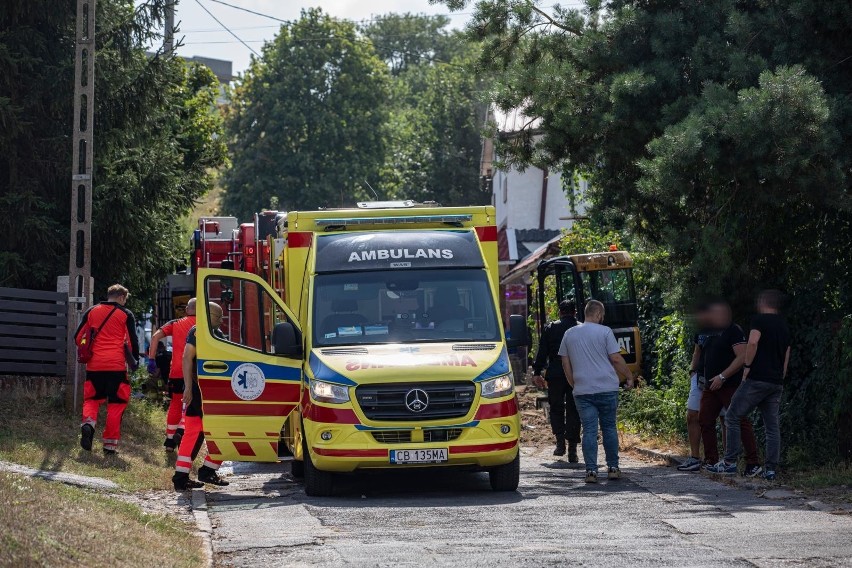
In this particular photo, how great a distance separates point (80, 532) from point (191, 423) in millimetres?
4733

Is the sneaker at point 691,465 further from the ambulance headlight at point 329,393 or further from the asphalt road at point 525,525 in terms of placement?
the ambulance headlight at point 329,393

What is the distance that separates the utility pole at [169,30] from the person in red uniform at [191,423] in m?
9.65

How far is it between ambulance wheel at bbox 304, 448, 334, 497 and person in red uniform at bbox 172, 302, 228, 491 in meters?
1.03

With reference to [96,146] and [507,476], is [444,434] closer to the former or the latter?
[507,476]

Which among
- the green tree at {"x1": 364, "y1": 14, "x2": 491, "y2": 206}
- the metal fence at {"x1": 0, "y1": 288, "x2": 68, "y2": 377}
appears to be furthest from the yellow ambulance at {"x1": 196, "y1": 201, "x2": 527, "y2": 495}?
the green tree at {"x1": 364, "y1": 14, "x2": 491, "y2": 206}

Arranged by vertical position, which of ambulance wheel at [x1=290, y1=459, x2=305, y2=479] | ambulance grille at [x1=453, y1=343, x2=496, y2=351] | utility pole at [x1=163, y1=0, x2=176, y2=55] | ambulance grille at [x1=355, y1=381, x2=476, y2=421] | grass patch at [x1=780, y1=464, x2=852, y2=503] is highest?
utility pole at [x1=163, y1=0, x2=176, y2=55]

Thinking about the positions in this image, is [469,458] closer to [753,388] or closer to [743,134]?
[753,388]

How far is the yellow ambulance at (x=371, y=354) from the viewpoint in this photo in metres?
12.5

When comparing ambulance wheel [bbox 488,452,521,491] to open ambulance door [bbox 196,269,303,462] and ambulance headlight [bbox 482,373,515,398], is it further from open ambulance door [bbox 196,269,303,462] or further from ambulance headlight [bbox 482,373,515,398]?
open ambulance door [bbox 196,269,303,462]

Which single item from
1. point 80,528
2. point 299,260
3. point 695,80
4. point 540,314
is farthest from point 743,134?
point 540,314

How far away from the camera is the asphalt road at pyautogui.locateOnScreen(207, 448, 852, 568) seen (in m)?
9.05

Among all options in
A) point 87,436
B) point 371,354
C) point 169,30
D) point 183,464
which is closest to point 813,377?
point 371,354

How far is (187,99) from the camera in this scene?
33969 mm

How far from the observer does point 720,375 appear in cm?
1420
